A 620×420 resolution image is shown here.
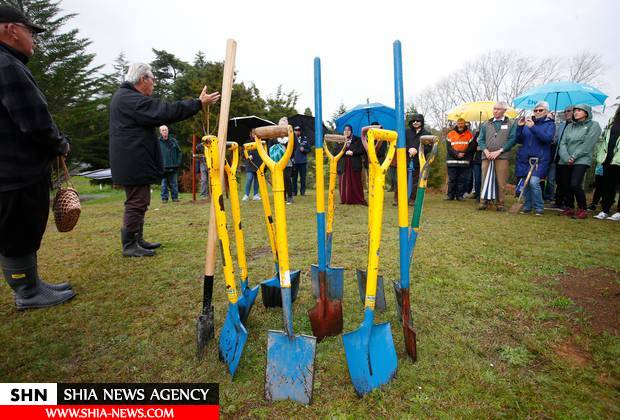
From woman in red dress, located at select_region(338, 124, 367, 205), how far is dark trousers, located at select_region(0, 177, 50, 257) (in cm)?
639

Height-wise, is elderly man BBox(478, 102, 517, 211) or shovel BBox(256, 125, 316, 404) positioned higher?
elderly man BBox(478, 102, 517, 211)

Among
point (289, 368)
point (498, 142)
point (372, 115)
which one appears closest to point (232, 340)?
point (289, 368)

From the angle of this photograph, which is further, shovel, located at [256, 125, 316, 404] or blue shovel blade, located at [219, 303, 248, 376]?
blue shovel blade, located at [219, 303, 248, 376]

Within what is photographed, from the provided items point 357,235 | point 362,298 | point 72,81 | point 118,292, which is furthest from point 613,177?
point 72,81

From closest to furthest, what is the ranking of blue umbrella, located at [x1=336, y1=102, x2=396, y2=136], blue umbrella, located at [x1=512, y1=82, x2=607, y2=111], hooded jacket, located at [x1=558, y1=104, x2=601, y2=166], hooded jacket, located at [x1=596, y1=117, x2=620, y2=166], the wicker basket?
the wicker basket, hooded jacket, located at [x1=596, y1=117, x2=620, y2=166], hooded jacket, located at [x1=558, y1=104, x2=601, y2=166], blue umbrella, located at [x1=512, y1=82, x2=607, y2=111], blue umbrella, located at [x1=336, y1=102, x2=396, y2=136]

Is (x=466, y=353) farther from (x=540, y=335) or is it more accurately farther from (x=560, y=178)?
(x=560, y=178)

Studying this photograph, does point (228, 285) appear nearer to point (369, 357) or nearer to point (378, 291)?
point (369, 357)

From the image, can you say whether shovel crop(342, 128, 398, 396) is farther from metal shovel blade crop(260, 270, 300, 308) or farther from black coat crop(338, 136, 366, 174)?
black coat crop(338, 136, 366, 174)

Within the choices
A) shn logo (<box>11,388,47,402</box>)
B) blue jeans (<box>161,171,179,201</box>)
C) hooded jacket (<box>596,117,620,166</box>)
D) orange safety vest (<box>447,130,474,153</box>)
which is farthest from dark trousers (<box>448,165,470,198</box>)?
shn logo (<box>11,388,47,402</box>)

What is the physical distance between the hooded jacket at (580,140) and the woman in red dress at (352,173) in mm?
4063

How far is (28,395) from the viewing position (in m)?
1.72

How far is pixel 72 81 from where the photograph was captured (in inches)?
640

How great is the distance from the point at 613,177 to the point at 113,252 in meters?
8.47

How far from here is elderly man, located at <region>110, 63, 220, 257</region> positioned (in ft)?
10.6
